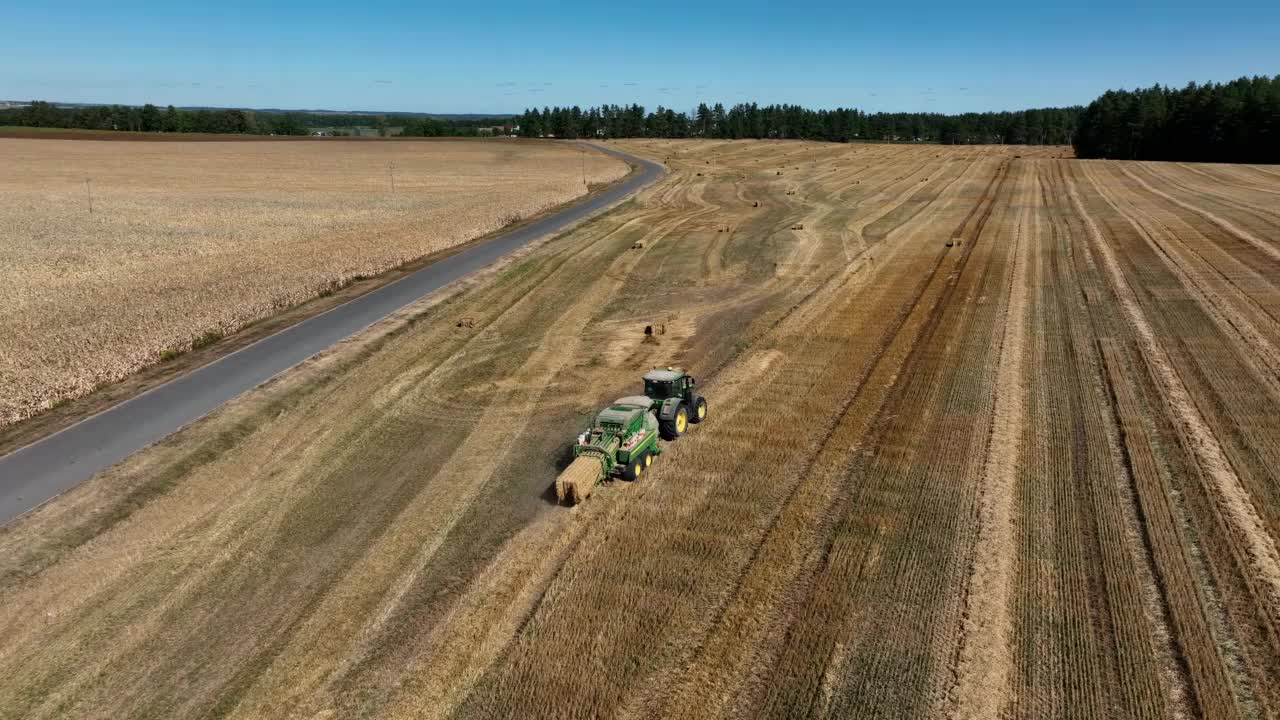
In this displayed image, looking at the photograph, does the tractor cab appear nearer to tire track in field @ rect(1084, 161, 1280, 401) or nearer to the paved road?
the paved road

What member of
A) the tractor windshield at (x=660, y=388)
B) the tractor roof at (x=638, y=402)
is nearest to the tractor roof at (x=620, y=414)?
the tractor roof at (x=638, y=402)

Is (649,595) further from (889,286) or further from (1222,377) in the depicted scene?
(889,286)

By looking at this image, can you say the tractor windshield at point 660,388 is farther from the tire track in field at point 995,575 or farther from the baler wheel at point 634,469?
the tire track in field at point 995,575

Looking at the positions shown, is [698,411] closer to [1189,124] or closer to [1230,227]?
[1230,227]

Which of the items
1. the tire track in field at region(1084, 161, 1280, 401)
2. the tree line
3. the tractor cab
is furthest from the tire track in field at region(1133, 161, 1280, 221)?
the tractor cab

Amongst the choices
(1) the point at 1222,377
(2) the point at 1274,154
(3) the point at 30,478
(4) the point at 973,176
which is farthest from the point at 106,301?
(2) the point at 1274,154

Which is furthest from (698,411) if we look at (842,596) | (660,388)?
(842,596)
